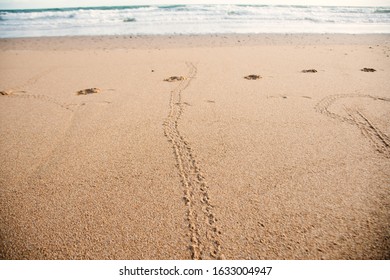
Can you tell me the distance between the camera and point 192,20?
40.7ft

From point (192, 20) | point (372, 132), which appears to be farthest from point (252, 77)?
point (192, 20)

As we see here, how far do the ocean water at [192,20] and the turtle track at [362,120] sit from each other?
21.8 ft

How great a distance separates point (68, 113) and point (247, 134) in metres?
2.61

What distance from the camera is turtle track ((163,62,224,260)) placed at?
1.94 meters

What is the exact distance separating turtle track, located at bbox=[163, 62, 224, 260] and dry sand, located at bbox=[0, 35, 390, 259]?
11mm

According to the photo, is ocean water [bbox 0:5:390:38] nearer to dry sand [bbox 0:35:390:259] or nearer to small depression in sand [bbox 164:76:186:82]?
small depression in sand [bbox 164:76:186:82]

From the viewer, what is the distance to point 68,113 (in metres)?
3.80

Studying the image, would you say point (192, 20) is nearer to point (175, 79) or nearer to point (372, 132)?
point (175, 79)

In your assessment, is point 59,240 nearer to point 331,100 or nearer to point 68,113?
point 68,113

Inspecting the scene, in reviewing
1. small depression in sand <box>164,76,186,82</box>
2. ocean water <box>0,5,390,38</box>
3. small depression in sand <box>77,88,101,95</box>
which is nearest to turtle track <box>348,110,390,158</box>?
small depression in sand <box>164,76,186,82</box>

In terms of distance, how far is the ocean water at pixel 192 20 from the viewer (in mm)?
10294

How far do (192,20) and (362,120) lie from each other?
10.8 meters

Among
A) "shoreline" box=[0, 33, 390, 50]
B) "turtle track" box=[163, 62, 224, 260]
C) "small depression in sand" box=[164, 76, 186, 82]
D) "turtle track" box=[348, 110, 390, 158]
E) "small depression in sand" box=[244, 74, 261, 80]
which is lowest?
"turtle track" box=[163, 62, 224, 260]

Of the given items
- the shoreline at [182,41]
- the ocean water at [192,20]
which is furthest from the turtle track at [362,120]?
the ocean water at [192,20]
